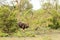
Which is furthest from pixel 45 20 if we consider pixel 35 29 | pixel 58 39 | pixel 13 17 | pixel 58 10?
pixel 58 39

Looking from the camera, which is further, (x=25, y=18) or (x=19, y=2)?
(x=19, y=2)

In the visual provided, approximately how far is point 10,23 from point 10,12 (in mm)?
758

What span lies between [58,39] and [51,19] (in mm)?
6026

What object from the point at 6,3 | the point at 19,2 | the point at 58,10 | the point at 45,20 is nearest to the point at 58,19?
the point at 58,10

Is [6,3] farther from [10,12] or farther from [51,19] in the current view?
[51,19]

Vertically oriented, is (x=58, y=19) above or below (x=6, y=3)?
below

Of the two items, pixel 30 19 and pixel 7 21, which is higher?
pixel 7 21

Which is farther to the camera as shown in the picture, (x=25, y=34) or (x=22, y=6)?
(x=22, y=6)

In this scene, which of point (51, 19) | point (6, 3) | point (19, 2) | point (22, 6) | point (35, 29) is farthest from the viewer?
point (22, 6)

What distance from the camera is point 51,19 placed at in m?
16.4

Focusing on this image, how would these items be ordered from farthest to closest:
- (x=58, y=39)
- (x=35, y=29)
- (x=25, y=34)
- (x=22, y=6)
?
(x=22, y=6)
(x=35, y=29)
(x=25, y=34)
(x=58, y=39)

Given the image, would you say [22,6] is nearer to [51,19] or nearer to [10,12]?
[51,19]

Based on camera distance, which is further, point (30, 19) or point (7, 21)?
point (30, 19)

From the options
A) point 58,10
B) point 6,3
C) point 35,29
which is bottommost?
point 35,29
